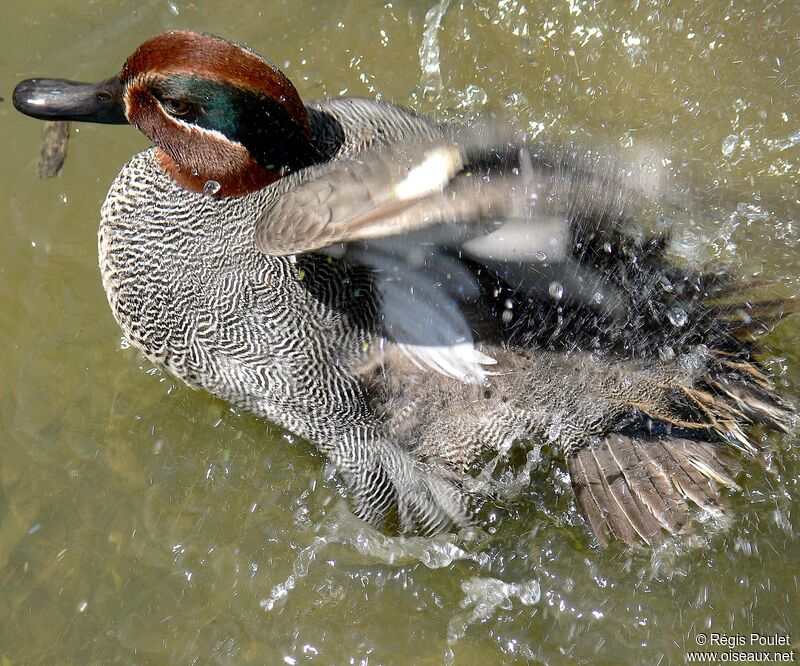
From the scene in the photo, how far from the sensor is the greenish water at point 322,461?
2.34 m

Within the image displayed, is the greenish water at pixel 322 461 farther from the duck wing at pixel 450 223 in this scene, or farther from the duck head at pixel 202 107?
the duck head at pixel 202 107

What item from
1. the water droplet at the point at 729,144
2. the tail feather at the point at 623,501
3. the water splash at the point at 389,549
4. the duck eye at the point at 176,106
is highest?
the water droplet at the point at 729,144

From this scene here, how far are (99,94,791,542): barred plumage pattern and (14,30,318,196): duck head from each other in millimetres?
72

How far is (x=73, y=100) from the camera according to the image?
85.7 inches

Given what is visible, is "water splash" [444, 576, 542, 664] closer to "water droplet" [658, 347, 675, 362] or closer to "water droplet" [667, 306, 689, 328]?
"water droplet" [658, 347, 675, 362]

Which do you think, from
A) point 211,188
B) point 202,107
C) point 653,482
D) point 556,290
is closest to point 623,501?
point 653,482

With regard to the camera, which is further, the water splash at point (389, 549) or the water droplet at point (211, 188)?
the water splash at point (389, 549)

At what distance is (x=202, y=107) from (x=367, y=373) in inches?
31.4

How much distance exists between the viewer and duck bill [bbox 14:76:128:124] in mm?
2117

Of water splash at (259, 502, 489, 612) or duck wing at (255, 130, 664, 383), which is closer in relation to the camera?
duck wing at (255, 130, 664, 383)

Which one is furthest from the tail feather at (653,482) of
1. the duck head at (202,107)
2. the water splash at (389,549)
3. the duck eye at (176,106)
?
the duck eye at (176,106)

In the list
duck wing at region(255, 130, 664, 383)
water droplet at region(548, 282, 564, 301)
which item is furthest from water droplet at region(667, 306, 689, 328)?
water droplet at region(548, 282, 564, 301)

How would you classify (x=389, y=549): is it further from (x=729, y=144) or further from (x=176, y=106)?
(x=729, y=144)

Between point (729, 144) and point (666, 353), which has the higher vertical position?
point (729, 144)
